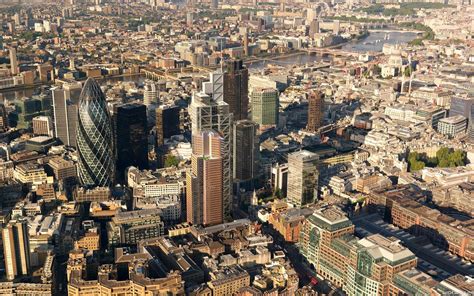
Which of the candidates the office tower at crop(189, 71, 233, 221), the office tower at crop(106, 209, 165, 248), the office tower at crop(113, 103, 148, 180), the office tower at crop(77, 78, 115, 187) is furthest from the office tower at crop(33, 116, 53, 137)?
the office tower at crop(106, 209, 165, 248)

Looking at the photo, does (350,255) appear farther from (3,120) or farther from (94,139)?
(3,120)

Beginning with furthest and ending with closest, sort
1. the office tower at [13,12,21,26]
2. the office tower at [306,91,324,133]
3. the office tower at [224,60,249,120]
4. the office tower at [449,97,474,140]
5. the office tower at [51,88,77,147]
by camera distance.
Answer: the office tower at [13,12,21,26], the office tower at [449,97,474,140], the office tower at [306,91,324,133], the office tower at [51,88,77,147], the office tower at [224,60,249,120]

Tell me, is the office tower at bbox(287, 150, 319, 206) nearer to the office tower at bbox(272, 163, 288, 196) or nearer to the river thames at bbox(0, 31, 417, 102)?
the office tower at bbox(272, 163, 288, 196)

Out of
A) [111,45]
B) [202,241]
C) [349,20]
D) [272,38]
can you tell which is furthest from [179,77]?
[349,20]

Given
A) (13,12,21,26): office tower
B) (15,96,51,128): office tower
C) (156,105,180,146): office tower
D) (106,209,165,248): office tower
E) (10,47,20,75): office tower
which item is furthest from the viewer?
(13,12,21,26): office tower

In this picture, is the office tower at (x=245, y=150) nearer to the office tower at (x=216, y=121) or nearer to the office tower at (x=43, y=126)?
the office tower at (x=216, y=121)

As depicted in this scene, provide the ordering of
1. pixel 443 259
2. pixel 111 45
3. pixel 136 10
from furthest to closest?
pixel 136 10, pixel 111 45, pixel 443 259

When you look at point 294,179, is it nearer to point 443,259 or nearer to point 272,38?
point 443,259
